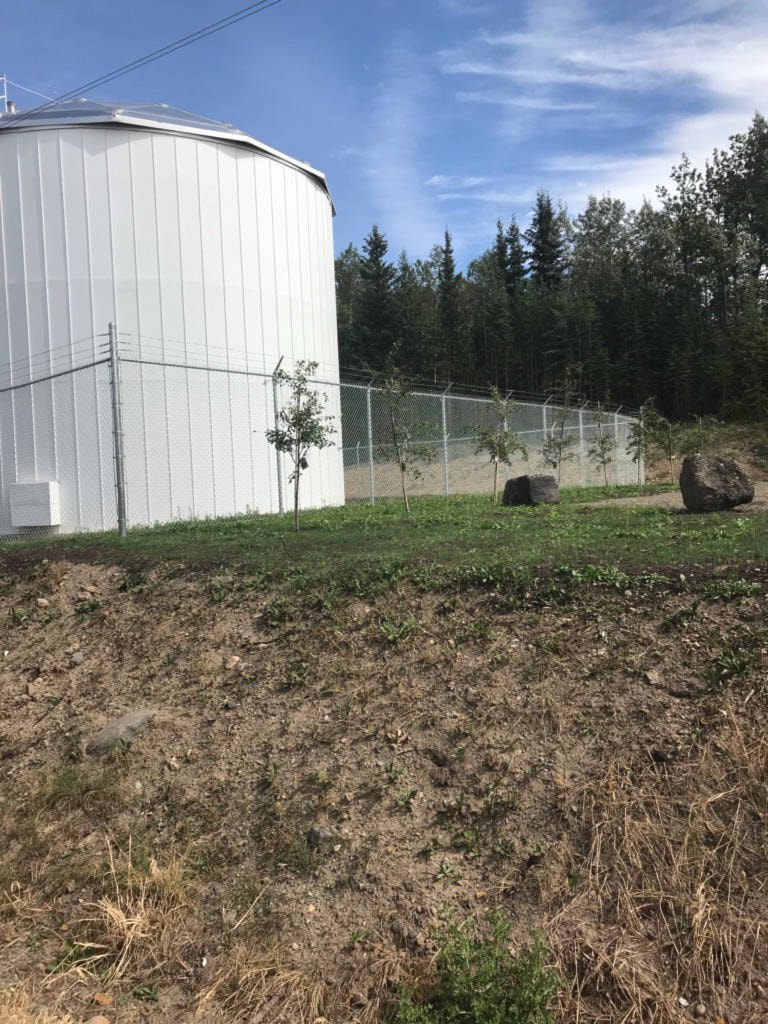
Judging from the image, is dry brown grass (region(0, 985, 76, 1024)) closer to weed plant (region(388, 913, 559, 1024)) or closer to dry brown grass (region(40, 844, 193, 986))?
dry brown grass (region(40, 844, 193, 986))

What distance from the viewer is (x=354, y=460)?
18.7 m

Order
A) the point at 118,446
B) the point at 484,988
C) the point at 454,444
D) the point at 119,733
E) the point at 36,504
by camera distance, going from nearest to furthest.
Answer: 1. the point at 484,988
2. the point at 119,733
3. the point at 118,446
4. the point at 36,504
5. the point at 454,444

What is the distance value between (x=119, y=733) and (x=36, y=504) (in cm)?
879

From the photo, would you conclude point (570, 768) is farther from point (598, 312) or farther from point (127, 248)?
point (598, 312)

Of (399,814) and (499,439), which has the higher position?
(499,439)

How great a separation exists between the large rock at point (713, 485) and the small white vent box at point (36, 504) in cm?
946

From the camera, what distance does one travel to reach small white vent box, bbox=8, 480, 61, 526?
12.5 meters

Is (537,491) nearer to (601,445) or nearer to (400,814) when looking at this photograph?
(601,445)

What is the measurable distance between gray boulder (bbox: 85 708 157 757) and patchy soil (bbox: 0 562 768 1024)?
0.26ft

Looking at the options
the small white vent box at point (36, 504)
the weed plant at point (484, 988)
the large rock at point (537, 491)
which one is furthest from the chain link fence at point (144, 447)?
the weed plant at point (484, 988)

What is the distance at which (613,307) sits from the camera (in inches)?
1583

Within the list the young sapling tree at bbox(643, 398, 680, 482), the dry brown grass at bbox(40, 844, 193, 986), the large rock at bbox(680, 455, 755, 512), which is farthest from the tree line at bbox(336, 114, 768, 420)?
the dry brown grass at bbox(40, 844, 193, 986)

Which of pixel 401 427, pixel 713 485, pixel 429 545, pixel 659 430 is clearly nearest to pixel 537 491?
pixel 401 427

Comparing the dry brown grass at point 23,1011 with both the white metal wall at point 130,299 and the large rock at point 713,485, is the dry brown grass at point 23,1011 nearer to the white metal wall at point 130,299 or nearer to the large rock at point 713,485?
the large rock at point 713,485
